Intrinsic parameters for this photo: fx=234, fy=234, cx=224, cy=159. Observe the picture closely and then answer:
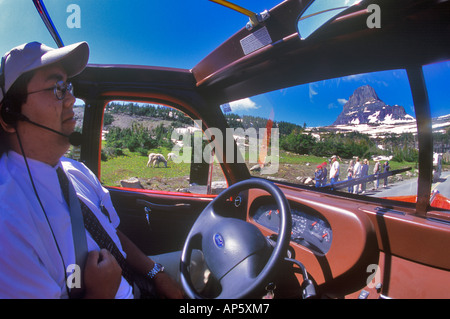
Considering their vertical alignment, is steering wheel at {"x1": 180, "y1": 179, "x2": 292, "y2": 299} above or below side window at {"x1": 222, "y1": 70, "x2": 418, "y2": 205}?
below

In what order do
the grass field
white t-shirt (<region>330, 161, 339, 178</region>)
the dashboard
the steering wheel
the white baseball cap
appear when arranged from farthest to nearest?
the grass field → white t-shirt (<region>330, 161, 339, 178</region>) → the dashboard → the white baseball cap → the steering wheel

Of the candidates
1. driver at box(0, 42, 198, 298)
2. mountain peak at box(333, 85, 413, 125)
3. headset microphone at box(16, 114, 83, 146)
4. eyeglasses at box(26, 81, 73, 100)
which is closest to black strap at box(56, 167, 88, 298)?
driver at box(0, 42, 198, 298)

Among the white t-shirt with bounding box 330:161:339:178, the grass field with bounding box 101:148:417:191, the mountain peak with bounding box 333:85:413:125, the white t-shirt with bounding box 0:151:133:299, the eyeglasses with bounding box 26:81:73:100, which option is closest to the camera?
the white t-shirt with bounding box 0:151:133:299

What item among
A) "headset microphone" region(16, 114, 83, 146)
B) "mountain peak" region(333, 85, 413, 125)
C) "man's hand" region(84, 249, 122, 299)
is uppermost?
"mountain peak" region(333, 85, 413, 125)

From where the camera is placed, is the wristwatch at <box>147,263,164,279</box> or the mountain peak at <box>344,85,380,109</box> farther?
the wristwatch at <box>147,263,164,279</box>

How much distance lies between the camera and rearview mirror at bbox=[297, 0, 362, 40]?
1120mm

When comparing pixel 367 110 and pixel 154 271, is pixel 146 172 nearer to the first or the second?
pixel 154 271

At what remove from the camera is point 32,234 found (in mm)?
998

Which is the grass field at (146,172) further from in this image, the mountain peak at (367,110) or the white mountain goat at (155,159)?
the mountain peak at (367,110)

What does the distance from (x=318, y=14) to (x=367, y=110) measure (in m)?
0.66

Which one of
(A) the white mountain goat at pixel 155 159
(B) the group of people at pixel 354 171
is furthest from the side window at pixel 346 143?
(A) the white mountain goat at pixel 155 159

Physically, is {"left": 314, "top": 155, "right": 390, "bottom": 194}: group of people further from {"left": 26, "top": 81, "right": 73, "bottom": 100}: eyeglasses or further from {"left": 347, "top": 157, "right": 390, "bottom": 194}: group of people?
{"left": 26, "top": 81, "right": 73, "bottom": 100}: eyeglasses

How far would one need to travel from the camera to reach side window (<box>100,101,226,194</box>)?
2449mm
